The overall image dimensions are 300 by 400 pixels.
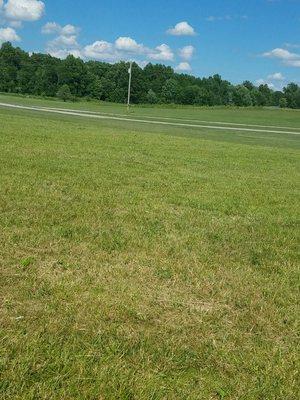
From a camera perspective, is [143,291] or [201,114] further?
[201,114]

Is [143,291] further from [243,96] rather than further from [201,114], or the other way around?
[243,96]

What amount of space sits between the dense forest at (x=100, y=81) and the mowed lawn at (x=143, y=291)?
114926 mm

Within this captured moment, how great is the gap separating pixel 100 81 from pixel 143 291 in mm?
129600

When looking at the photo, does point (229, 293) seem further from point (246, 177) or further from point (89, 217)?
point (246, 177)

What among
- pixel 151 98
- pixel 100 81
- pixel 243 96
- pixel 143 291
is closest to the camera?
pixel 143 291

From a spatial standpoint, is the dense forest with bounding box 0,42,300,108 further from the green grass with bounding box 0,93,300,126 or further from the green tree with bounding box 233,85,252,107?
the green grass with bounding box 0,93,300,126

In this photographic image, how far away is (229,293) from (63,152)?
9367 mm

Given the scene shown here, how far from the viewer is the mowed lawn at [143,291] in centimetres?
349

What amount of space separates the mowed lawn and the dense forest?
377ft

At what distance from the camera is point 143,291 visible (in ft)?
16.1

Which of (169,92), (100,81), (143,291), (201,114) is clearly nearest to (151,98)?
(169,92)

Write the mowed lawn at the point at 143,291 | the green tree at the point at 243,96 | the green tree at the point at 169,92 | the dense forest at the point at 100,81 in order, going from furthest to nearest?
the green tree at the point at 243,96 < the green tree at the point at 169,92 < the dense forest at the point at 100,81 < the mowed lawn at the point at 143,291

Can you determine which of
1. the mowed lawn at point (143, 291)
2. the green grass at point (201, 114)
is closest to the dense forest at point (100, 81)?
the green grass at point (201, 114)

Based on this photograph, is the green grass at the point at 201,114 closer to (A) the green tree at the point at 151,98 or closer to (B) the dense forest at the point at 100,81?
(A) the green tree at the point at 151,98
